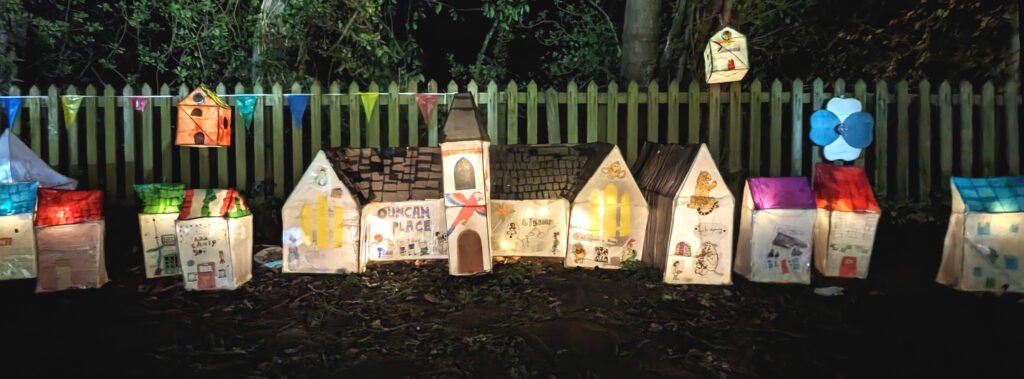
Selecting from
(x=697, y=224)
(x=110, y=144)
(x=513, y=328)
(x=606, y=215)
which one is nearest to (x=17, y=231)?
(x=110, y=144)

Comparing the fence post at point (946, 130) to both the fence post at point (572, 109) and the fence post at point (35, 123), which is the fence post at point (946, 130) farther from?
the fence post at point (35, 123)

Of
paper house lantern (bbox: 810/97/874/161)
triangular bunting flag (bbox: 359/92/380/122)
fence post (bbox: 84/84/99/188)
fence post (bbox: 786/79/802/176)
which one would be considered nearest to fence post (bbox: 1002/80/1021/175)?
paper house lantern (bbox: 810/97/874/161)

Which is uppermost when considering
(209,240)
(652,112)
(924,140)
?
(652,112)

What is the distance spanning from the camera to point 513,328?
434cm

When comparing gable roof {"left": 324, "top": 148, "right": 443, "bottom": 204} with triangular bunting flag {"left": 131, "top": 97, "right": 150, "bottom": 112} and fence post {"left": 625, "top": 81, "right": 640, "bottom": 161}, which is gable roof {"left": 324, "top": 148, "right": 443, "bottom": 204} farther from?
triangular bunting flag {"left": 131, "top": 97, "right": 150, "bottom": 112}

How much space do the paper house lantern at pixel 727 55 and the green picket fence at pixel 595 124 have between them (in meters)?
0.68

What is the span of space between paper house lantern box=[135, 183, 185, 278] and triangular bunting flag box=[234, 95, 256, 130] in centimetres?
147

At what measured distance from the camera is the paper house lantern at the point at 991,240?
5.05 meters

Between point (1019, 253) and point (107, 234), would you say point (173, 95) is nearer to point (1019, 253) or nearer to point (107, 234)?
point (107, 234)

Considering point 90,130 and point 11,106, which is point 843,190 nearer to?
point 90,130

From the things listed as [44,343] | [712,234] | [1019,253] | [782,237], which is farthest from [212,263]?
[1019,253]

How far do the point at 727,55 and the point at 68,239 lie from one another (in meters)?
5.68

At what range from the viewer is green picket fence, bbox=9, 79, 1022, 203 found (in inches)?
276

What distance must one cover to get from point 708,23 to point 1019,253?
339cm
